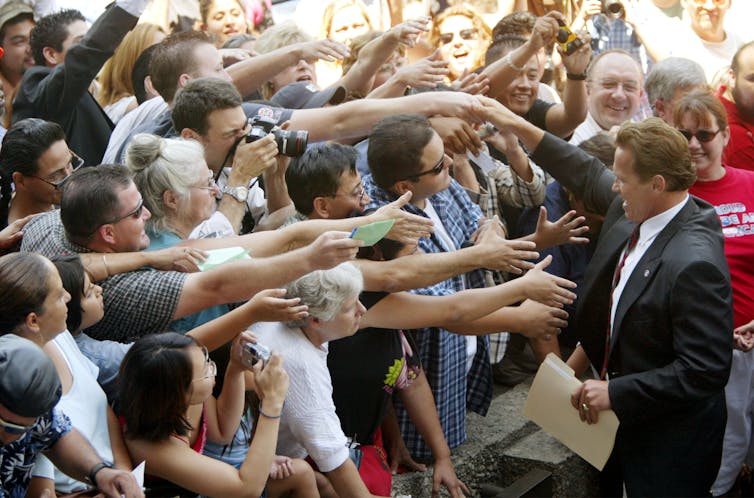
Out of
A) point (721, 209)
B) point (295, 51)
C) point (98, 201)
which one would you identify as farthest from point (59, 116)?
point (721, 209)

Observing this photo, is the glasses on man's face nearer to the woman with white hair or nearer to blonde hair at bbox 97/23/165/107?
the woman with white hair

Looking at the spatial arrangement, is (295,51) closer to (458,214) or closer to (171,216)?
(458,214)

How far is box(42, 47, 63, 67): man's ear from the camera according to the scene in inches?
192

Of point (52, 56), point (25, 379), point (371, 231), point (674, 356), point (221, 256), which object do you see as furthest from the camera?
point (52, 56)

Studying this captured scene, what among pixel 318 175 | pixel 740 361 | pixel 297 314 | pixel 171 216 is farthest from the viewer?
pixel 740 361

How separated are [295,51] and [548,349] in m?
1.84

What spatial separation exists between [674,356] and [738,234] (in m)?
0.89

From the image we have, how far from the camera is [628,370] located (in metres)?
3.85

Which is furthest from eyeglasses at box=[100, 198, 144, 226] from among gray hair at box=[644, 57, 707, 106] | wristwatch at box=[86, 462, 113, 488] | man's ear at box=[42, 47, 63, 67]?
gray hair at box=[644, 57, 707, 106]

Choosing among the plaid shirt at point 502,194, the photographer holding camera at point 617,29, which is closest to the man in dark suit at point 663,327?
the plaid shirt at point 502,194

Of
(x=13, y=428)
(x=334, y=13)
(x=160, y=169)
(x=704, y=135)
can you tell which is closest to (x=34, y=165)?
(x=160, y=169)

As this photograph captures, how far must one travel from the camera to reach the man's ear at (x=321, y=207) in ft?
12.7

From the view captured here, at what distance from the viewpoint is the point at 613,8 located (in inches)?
249

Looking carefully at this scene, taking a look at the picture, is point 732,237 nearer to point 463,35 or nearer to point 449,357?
point 449,357
